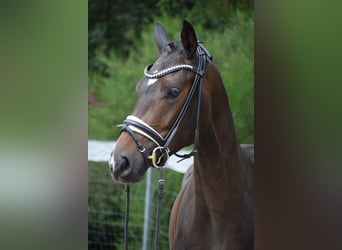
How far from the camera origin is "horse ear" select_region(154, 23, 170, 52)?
2977 millimetres

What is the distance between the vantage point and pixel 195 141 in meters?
Result: 2.78

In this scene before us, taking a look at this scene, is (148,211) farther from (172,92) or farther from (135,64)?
(172,92)

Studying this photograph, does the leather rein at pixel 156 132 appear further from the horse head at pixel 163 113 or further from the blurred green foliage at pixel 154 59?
the blurred green foliage at pixel 154 59

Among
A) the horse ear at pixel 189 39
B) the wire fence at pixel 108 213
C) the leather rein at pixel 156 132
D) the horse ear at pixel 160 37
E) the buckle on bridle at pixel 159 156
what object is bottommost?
the wire fence at pixel 108 213

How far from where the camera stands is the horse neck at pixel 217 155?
2836 millimetres

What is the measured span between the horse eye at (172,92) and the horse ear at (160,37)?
0.32m

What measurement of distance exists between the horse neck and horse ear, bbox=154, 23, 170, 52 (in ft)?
0.90

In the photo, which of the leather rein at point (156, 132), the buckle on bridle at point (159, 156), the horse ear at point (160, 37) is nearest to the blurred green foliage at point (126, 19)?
the horse ear at point (160, 37)

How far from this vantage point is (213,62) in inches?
117

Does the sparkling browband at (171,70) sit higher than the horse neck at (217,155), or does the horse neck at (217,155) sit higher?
the sparkling browband at (171,70)

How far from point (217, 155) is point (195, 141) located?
13 cm
